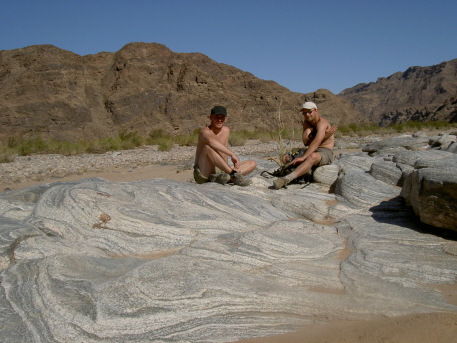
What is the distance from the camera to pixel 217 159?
223 inches

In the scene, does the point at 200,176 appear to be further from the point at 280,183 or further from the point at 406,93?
the point at 406,93

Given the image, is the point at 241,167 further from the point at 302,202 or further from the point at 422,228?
the point at 422,228

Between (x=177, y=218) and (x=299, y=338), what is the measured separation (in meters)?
1.95

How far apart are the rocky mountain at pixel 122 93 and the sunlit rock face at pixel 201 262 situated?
83.7 ft

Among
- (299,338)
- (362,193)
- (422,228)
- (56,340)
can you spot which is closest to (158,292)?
(56,340)

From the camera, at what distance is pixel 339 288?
2854mm

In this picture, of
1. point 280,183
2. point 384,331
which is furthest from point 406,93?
point 384,331

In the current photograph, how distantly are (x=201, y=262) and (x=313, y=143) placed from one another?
3465 millimetres

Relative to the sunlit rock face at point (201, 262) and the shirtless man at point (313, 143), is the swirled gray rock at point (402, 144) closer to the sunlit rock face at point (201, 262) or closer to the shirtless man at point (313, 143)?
the shirtless man at point (313, 143)

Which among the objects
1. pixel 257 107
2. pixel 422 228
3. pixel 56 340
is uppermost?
pixel 257 107

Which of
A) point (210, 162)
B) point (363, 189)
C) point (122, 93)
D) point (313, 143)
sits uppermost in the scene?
point (122, 93)

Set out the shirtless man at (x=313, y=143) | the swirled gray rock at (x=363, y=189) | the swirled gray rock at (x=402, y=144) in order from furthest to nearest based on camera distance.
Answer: the swirled gray rock at (x=402, y=144), the shirtless man at (x=313, y=143), the swirled gray rock at (x=363, y=189)

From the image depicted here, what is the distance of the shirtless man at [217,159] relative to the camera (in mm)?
5496

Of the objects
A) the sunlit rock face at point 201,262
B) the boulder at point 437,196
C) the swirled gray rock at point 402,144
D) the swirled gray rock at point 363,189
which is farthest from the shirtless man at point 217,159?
the swirled gray rock at point 402,144
